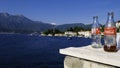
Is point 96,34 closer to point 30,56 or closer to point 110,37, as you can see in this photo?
point 110,37

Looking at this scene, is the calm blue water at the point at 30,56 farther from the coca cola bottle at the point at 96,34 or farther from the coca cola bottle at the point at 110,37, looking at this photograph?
the coca cola bottle at the point at 110,37

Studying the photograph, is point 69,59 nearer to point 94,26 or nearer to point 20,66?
point 94,26

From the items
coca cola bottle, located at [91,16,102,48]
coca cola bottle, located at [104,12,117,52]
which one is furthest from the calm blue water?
coca cola bottle, located at [104,12,117,52]

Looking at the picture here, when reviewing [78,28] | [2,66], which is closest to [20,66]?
[2,66]

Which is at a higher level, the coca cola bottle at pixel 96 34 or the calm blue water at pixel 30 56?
the coca cola bottle at pixel 96 34

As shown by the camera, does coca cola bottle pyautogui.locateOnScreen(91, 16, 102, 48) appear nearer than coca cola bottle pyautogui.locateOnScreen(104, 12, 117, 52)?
No

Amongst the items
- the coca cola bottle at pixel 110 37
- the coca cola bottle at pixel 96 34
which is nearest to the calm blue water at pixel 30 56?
the coca cola bottle at pixel 96 34

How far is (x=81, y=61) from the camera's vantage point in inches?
88.2

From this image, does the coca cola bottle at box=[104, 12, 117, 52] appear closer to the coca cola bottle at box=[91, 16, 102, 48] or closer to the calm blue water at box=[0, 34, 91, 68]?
the coca cola bottle at box=[91, 16, 102, 48]

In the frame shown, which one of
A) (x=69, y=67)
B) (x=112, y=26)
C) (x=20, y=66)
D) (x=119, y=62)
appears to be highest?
(x=112, y=26)

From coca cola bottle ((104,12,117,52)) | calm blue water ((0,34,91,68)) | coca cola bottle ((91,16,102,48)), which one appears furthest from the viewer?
calm blue water ((0,34,91,68))

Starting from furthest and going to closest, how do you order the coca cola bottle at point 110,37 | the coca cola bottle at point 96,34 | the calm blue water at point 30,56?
1. the calm blue water at point 30,56
2. the coca cola bottle at point 96,34
3. the coca cola bottle at point 110,37

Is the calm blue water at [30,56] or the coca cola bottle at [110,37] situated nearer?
the coca cola bottle at [110,37]

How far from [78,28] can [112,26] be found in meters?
179
